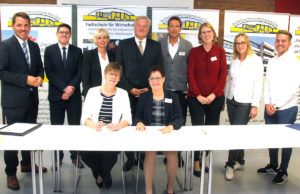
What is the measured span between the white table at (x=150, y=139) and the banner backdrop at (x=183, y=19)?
83.4 inches

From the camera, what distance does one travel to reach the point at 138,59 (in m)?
2.92

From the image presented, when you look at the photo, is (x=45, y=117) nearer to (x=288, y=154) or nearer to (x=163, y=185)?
(x=163, y=185)

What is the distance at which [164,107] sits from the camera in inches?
96.2

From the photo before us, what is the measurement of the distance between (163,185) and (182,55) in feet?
4.73

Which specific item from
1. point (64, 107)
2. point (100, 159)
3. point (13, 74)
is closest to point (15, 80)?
point (13, 74)

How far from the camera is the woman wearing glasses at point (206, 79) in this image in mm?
2816

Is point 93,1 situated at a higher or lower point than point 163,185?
higher

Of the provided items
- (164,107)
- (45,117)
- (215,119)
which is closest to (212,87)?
(215,119)

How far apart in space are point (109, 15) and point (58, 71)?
4.71ft

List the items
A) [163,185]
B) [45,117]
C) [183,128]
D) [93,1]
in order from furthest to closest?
1. [93,1]
2. [45,117]
3. [163,185]
4. [183,128]

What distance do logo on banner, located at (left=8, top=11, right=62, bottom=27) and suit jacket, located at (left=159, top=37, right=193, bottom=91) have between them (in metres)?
1.86

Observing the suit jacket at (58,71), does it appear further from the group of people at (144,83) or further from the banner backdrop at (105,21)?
the banner backdrop at (105,21)

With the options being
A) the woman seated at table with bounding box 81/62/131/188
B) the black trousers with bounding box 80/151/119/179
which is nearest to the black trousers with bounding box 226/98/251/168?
the woman seated at table with bounding box 81/62/131/188

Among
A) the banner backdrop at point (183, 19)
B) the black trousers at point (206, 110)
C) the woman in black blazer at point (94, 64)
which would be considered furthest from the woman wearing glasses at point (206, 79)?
the banner backdrop at point (183, 19)
